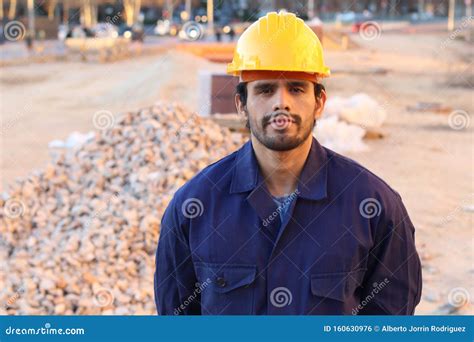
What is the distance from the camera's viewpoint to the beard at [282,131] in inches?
100

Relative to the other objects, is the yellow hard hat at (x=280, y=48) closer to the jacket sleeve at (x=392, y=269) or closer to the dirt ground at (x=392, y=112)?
the jacket sleeve at (x=392, y=269)

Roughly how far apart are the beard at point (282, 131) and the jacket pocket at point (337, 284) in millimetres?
435

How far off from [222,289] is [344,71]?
21.1m

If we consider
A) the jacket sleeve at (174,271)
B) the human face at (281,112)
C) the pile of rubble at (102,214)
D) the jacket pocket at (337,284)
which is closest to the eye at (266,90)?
the human face at (281,112)

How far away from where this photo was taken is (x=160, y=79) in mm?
20094

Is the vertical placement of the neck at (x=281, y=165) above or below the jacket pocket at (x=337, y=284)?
above

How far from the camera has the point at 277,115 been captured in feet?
8.33

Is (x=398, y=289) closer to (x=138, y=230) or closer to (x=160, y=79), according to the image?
(x=138, y=230)

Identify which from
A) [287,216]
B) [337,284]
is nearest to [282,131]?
[287,216]

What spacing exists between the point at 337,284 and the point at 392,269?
0.25 m

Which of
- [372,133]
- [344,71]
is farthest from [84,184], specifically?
[344,71]

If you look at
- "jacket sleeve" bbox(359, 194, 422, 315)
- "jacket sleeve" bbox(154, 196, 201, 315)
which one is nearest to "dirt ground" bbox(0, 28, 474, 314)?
"jacket sleeve" bbox(359, 194, 422, 315)

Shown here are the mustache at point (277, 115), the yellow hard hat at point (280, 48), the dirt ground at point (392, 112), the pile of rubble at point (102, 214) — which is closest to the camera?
the mustache at point (277, 115)

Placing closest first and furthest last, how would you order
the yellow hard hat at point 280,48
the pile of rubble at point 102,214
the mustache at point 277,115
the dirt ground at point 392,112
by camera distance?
1. the mustache at point 277,115
2. the yellow hard hat at point 280,48
3. the pile of rubble at point 102,214
4. the dirt ground at point 392,112
